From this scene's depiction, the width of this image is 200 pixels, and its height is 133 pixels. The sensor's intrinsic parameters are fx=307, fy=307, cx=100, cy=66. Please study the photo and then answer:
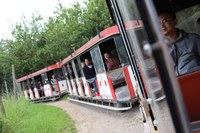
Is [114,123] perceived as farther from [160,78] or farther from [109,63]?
[160,78]

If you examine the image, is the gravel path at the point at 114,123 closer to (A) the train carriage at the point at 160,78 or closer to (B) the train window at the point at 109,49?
(B) the train window at the point at 109,49

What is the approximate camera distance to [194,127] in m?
1.79

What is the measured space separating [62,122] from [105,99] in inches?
77.2

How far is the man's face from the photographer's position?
2.75m

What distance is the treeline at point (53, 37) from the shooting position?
2511cm

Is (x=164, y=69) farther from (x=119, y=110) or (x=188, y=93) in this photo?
(x=119, y=110)

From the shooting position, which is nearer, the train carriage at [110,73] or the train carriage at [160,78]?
the train carriage at [160,78]

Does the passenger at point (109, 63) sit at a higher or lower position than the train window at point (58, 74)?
lower

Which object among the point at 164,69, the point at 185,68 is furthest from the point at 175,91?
the point at 185,68

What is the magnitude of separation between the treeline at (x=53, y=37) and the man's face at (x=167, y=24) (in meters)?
15.4

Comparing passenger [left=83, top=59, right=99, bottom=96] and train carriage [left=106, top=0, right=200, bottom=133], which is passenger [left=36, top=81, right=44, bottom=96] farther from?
train carriage [left=106, top=0, right=200, bottom=133]

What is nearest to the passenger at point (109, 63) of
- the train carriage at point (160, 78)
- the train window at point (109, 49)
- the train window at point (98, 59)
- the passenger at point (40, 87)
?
the train window at point (109, 49)

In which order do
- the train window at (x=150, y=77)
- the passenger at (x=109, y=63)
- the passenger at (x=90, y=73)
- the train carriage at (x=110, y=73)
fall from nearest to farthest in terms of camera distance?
the train window at (x=150, y=77)
the train carriage at (x=110, y=73)
the passenger at (x=109, y=63)
the passenger at (x=90, y=73)

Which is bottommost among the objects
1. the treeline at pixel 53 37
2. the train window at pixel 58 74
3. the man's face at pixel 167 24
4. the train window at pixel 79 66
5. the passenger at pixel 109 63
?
the man's face at pixel 167 24
